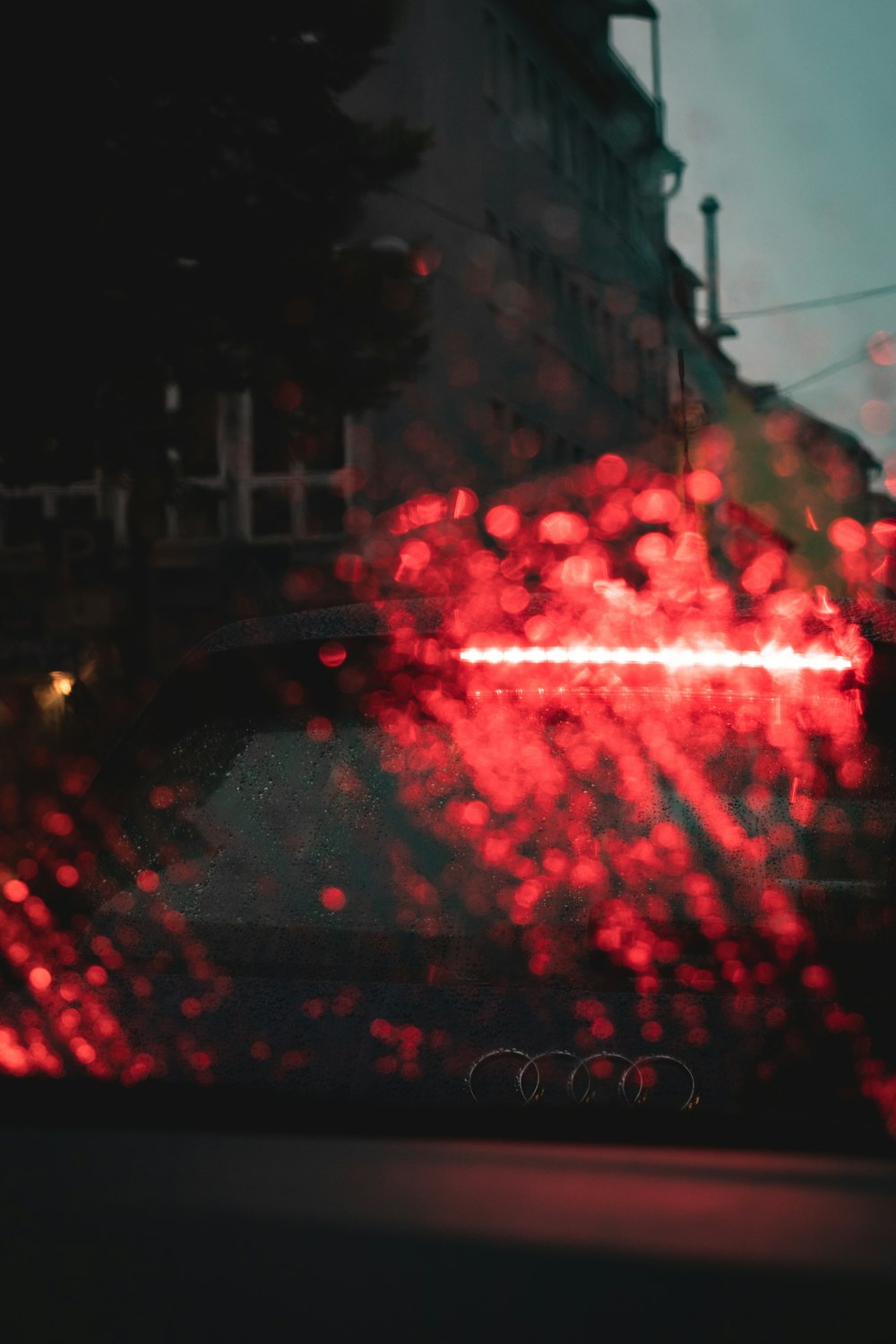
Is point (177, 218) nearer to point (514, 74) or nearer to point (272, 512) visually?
point (272, 512)

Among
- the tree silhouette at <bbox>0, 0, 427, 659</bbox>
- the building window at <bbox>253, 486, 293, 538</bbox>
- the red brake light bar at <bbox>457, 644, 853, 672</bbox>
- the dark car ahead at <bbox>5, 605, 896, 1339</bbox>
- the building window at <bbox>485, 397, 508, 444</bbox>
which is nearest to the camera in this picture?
the dark car ahead at <bbox>5, 605, 896, 1339</bbox>

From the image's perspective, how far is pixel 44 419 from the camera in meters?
13.9

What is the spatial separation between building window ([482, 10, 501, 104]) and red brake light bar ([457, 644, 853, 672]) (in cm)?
3266

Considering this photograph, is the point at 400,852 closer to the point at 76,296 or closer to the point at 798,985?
the point at 798,985

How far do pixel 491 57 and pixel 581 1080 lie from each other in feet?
112

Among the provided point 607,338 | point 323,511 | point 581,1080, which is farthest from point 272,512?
point 581,1080

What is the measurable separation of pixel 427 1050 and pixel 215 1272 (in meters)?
0.33

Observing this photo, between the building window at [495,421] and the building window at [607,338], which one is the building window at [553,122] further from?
the building window at [495,421]

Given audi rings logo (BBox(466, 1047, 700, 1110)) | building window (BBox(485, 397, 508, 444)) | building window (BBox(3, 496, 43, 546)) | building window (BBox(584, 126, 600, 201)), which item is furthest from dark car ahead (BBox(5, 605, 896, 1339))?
building window (BBox(584, 126, 600, 201))

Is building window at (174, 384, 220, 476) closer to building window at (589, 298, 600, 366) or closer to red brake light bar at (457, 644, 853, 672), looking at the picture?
red brake light bar at (457, 644, 853, 672)

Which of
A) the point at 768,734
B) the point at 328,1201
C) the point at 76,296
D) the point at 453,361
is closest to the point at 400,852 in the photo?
the point at 768,734

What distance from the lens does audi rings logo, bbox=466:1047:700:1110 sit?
1347mm

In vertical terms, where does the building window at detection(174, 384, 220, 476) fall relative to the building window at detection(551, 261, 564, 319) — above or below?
below

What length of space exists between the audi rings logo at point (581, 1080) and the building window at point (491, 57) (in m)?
33.1
